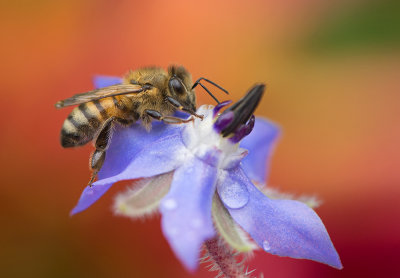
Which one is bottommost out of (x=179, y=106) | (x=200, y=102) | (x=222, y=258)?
(x=200, y=102)

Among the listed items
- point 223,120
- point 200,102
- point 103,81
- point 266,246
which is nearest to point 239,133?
point 223,120

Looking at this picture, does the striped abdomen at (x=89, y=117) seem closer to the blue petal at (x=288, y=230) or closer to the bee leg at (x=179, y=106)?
the bee leg at (x=179, y=106)

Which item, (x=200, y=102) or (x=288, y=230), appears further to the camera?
(x=200, y=102)

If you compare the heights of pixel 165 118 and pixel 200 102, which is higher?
pixel 165 118

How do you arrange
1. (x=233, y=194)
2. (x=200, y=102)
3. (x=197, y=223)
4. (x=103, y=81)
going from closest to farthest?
(x=197, y=223), (x=233, y=194), (x=103, y=81), (x=200, y=102)

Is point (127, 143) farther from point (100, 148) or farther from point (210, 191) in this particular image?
point (210, 191)

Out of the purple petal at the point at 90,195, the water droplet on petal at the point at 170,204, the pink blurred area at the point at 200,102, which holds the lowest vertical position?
the pink blurred area at the point at 200,102

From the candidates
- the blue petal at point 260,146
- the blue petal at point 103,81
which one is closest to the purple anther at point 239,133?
the blue petal at point 260,146
